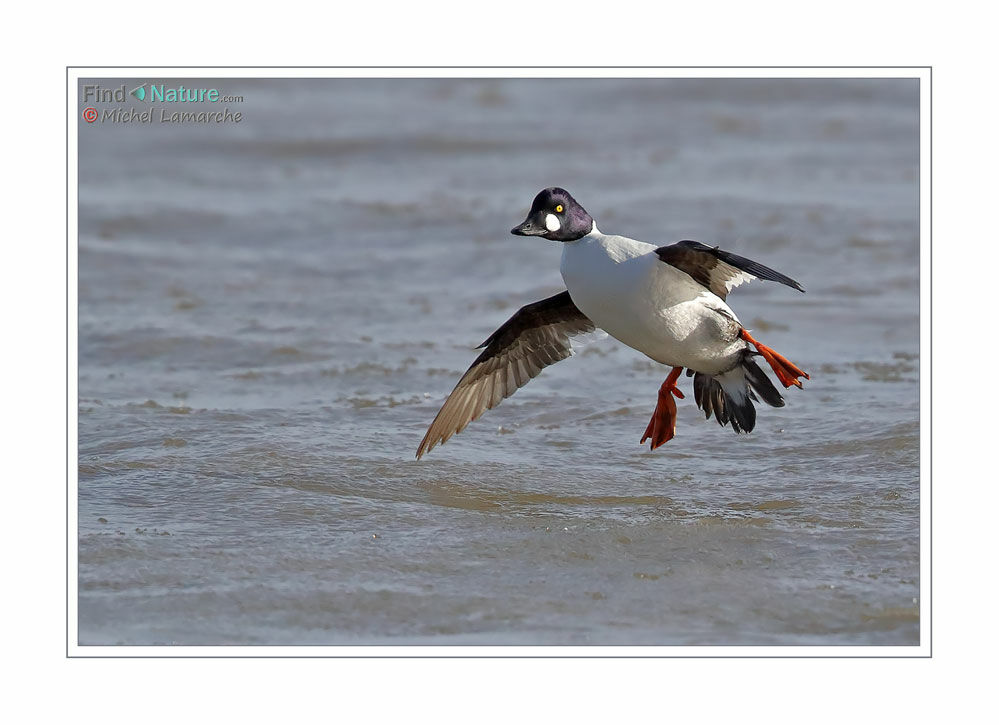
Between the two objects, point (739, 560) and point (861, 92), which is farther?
point (861, 92)

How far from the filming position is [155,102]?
12.5m

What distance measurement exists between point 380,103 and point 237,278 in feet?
19.6

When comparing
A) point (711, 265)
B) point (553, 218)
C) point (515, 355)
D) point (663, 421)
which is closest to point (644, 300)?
point (711, 265)

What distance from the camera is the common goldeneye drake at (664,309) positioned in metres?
6.55

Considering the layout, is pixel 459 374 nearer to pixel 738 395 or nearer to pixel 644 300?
pixel 738 395

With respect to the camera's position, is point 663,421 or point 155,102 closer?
point 663,421

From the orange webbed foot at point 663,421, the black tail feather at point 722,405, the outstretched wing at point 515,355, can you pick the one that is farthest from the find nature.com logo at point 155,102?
the black tail feather at point 722,405

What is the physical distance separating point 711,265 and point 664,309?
0.33 m

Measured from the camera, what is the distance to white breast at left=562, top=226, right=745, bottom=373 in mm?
6551

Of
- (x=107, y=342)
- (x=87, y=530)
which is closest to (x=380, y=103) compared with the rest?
(x=107, y=342)

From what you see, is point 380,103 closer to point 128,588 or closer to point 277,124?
point 277,124

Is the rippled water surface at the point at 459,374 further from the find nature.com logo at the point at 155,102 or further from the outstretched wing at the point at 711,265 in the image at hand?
the outstretched wing at the point at 711,265

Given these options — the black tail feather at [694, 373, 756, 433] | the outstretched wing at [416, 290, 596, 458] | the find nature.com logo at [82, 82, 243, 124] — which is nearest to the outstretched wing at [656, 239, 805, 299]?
the black tail feather at [694, 373, 756, 433]

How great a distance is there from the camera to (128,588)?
572 cm
